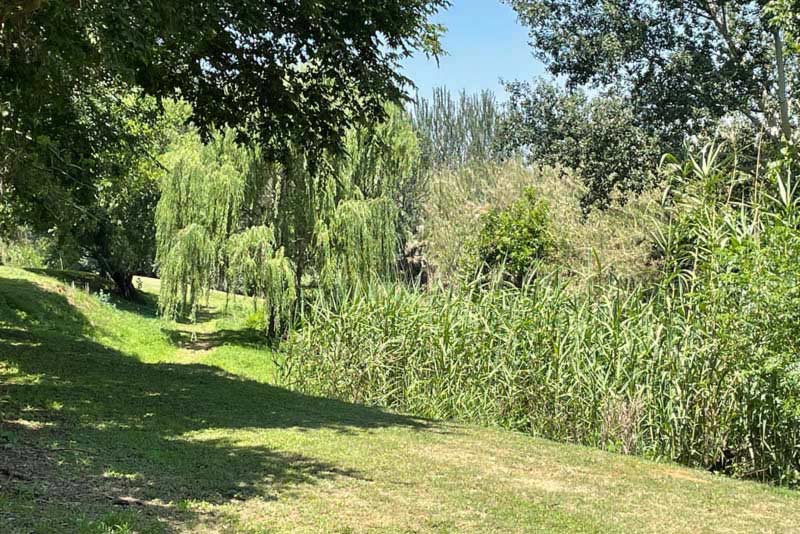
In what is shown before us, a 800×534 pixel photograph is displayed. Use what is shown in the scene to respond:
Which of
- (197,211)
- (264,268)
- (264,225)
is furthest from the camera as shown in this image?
(264,225)

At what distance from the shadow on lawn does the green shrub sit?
13434 mm

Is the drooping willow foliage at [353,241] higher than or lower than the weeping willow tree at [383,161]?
lower

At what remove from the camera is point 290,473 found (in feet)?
19.2

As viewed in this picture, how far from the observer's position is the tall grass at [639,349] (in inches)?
285

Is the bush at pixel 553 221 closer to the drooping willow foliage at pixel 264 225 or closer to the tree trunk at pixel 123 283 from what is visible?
the drooping willow foliage at pixel 264 225

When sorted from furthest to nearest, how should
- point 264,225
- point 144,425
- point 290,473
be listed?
point 264,225
point 144,425
point 290,473

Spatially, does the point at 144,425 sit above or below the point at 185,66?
below

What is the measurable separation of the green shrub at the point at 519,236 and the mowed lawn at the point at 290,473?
14935 millimetres

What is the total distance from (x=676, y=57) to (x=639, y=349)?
9.45 meters

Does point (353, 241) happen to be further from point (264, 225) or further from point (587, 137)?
point (587, 137)

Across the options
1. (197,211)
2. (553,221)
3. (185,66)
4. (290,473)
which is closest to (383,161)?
(197,211)

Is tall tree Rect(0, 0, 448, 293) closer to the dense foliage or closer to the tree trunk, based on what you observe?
the dense foliage

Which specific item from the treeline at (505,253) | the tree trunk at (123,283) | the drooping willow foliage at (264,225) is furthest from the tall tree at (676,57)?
the tree trunk at (123,283)

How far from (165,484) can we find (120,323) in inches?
656
